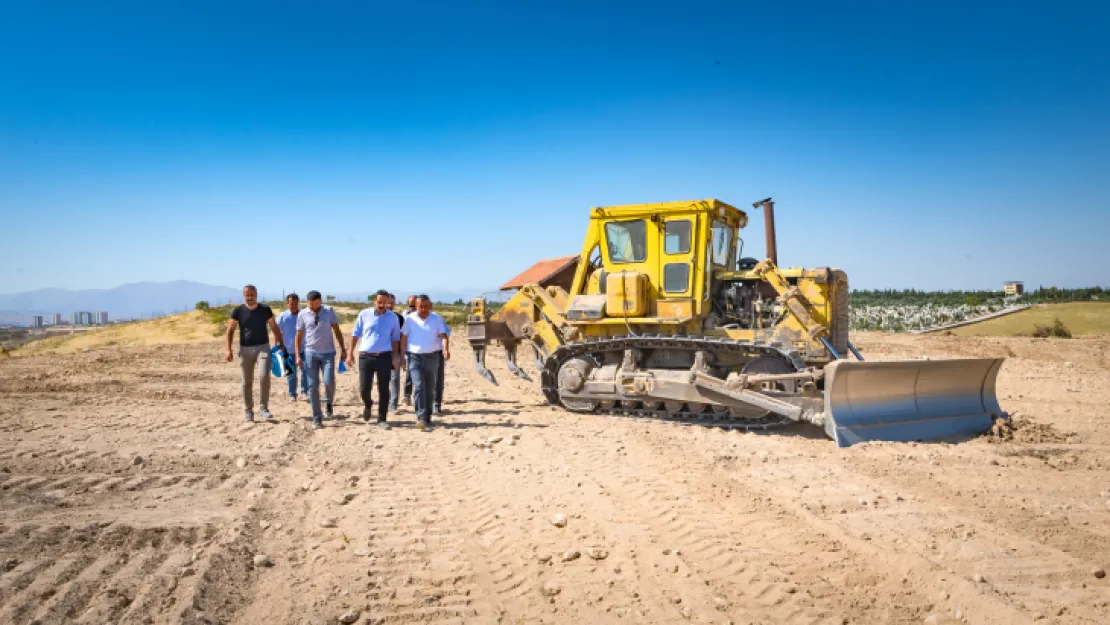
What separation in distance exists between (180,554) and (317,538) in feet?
2.47

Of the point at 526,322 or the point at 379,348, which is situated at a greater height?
the point at 526,322

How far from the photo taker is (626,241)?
30.8ft

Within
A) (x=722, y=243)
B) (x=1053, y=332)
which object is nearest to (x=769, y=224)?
(x=722, y=243)

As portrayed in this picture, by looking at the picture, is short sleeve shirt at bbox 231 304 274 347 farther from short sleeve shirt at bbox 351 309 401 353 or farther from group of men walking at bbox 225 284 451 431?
short sleeve shirt at bbox 351 309 401 353

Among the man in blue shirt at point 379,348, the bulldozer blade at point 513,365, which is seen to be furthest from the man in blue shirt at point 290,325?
the bulldozer blade at point 513,365

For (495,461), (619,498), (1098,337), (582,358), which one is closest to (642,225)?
(582,358)

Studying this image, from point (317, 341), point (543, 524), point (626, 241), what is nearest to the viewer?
point (543, 524)

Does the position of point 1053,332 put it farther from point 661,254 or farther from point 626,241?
point 626,241

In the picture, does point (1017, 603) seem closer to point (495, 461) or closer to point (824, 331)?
point (495, 461)

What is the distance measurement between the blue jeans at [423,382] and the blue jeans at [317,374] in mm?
1114

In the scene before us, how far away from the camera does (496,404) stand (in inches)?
400

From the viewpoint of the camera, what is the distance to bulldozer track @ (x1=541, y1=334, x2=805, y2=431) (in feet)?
26.2

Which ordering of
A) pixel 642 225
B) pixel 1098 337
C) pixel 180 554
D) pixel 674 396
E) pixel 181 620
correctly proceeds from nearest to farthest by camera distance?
1. pixel 181 620
2. pixel 180 554
3. pixel 674 396
4. pixel 642 225
5. pixel 1098 337

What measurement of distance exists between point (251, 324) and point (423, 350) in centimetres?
221
